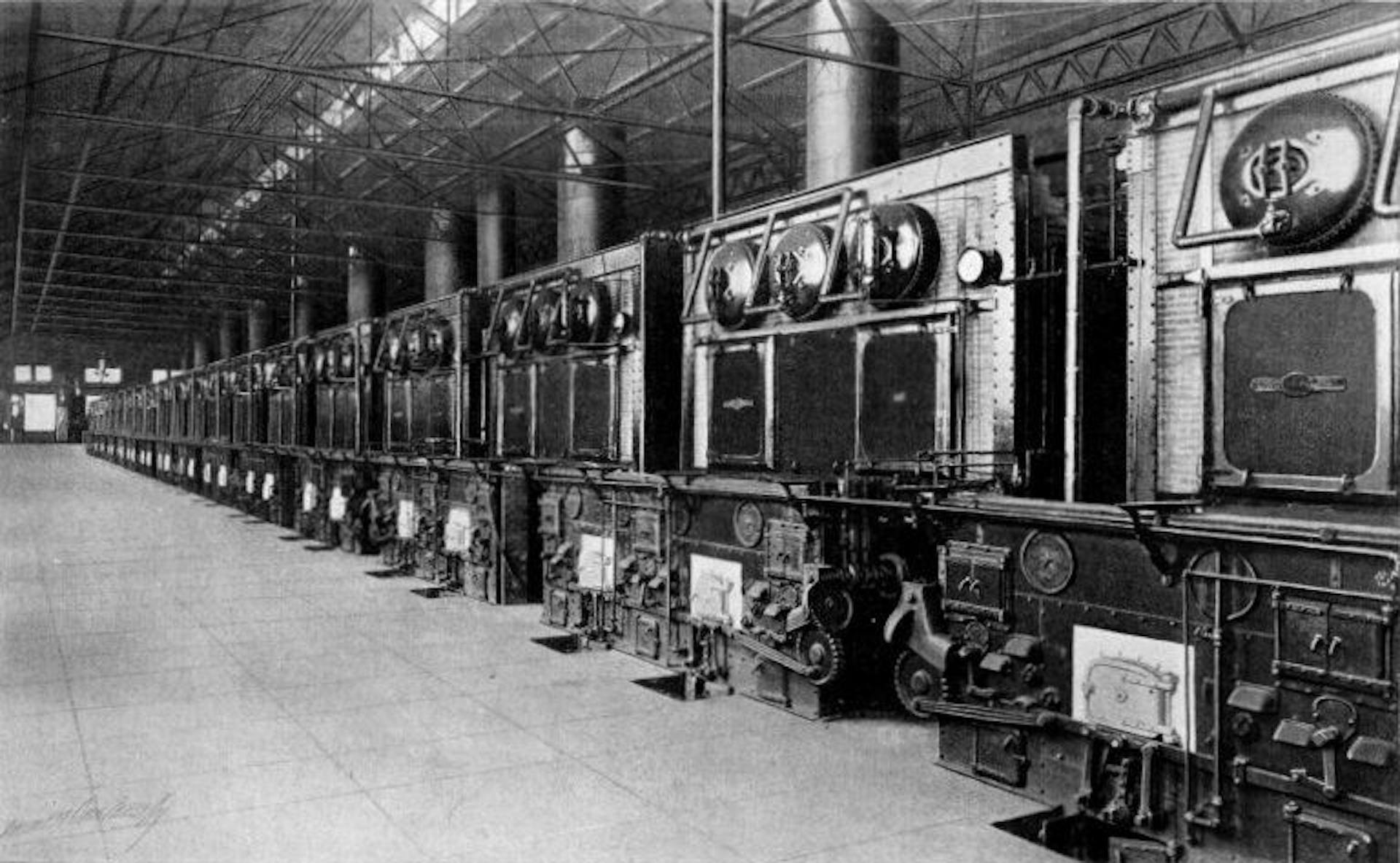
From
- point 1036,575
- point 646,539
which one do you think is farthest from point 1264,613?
point 646,539

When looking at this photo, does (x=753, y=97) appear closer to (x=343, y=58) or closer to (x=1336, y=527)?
(x=343, y=58)

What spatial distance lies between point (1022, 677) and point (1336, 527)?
4.94ft

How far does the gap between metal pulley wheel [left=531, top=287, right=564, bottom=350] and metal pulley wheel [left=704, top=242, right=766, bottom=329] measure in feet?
7.06

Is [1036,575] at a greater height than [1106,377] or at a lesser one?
lesser

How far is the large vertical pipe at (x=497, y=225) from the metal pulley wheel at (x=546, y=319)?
11.1 m

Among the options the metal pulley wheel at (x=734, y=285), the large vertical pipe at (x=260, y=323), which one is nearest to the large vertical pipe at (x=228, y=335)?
the large vertical pipe at (x=260, y=323)

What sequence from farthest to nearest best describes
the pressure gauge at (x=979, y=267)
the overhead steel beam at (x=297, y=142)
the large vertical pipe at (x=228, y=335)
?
the large vertical pipe at (x=228, y=335), the overhead steel beam at (x=297, y=142), the pressure gauge at (x=979, y=267)

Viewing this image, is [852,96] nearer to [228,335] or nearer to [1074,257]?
[1074,257]

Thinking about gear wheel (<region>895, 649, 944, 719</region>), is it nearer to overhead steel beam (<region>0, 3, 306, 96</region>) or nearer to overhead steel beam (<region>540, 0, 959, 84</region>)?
overhead steel beam (<region>540, 0, 959, 84</region>)

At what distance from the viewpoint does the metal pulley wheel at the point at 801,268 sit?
6.09 meters

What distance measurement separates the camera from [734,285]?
22.3 feet

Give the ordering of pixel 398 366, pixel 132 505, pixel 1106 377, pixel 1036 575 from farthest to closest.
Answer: pixel 132 505 → pixel 398 366 → pixel 1106 377 → pixel 1036 575

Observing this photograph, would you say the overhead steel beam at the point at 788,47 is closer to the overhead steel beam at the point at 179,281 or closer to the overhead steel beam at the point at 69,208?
the overhead steel beam at the point at 69,208

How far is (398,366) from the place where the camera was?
1223 centimetres
